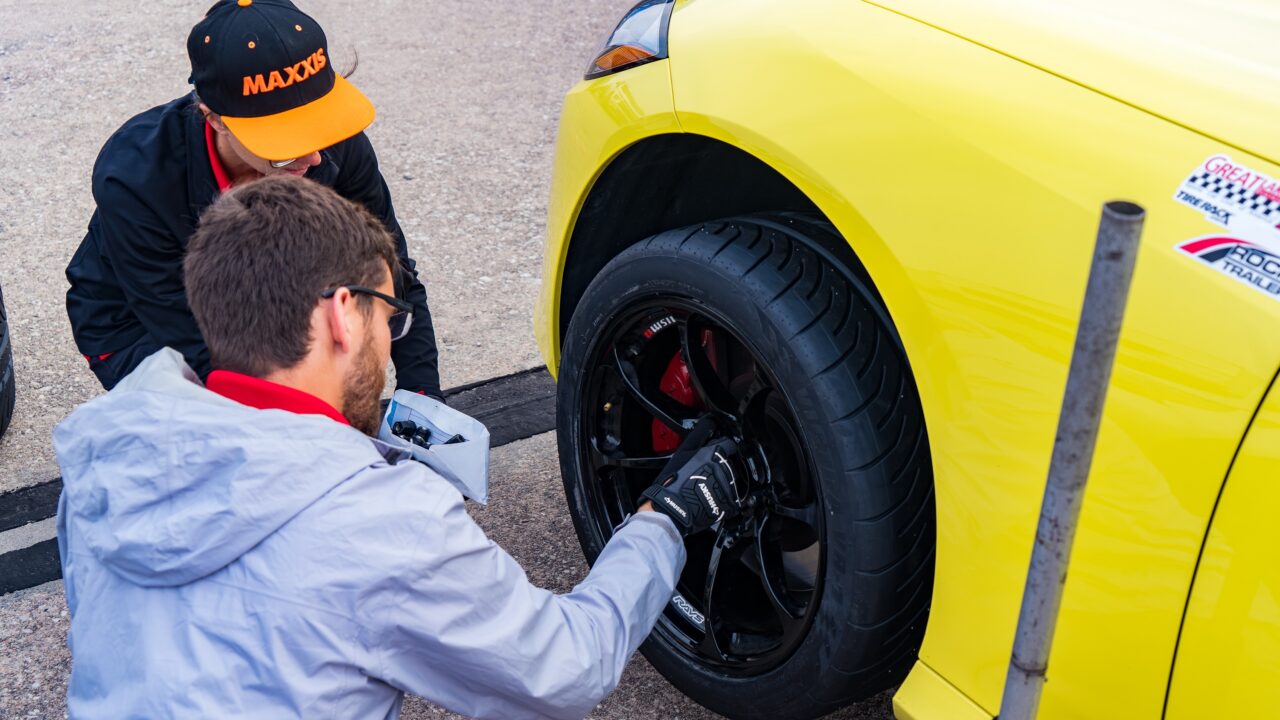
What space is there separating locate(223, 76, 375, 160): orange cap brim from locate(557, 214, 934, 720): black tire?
0.77 metres

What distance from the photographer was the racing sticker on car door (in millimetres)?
1365

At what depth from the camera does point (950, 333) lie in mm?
1642

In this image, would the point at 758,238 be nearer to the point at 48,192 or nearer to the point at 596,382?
the point at 596,382

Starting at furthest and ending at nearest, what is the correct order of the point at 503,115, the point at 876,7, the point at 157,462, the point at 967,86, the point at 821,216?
1. the point at 503,115
2. the point at 821,216
3. the point at 876,7
4. the point at 967,86
5. the point at 157,462

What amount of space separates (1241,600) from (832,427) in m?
0.63

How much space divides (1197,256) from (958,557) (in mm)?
544

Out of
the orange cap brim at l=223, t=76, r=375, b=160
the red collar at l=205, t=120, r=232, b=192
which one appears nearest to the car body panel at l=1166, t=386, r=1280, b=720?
the orange cap brim at l=223, t=76, r=375, b=160

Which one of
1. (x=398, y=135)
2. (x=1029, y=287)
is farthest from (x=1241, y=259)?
(x=398, y=135)

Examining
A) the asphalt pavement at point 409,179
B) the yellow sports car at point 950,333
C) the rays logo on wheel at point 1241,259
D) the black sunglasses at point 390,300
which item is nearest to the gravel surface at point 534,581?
the asphalt pavement at point 409,179

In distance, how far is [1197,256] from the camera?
139 cm

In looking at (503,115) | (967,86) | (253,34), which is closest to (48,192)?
(503,115)

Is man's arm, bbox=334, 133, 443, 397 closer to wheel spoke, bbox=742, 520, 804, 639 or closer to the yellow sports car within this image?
the yellow sports car

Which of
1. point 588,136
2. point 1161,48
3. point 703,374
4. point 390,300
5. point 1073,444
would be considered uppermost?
point 1161,48

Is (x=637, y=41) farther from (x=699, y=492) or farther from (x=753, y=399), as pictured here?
(x=699, y=492)
